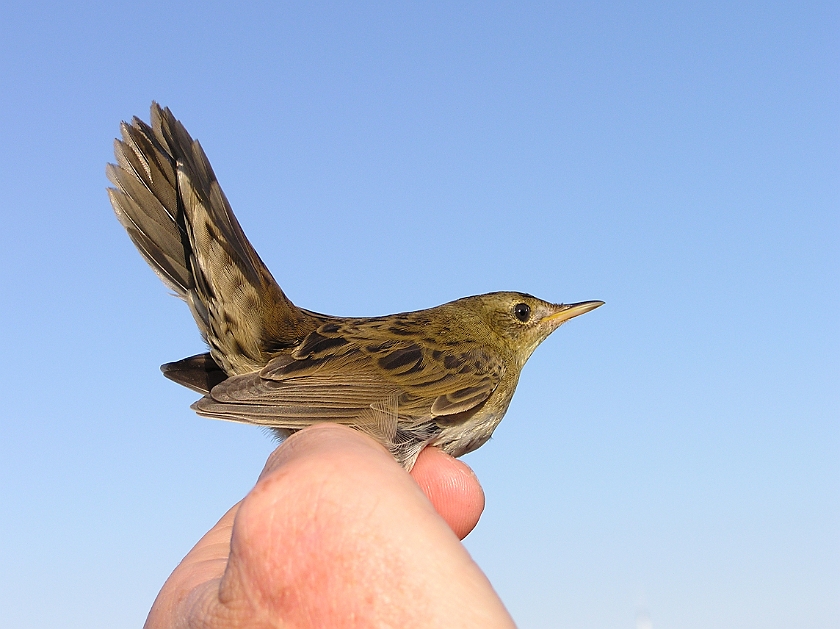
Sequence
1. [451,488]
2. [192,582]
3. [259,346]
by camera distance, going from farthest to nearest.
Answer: [259,346]
[451,488]
[192,582]

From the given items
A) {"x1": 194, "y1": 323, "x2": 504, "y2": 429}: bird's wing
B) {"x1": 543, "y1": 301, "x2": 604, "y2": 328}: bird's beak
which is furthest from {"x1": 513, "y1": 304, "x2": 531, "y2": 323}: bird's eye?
{"x1": 194, "y1": 323, "x2": 504, "y2": 429}: bird's wing

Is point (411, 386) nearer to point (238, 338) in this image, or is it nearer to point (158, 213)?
point (238, 338)

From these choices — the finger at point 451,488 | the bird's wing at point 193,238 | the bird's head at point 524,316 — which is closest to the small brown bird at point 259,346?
the bird's wing at point 193,238

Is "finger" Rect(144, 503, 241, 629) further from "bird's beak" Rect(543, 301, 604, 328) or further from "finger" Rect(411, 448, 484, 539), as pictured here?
"bird's beak" Rect(543, 301, 604, 328)

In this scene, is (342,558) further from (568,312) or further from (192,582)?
(568,312)

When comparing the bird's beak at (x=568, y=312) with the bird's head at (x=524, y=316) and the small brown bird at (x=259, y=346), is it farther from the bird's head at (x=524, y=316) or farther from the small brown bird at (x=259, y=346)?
the small brown bird at (x=259, y=346)

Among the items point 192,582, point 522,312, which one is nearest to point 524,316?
point 522,312

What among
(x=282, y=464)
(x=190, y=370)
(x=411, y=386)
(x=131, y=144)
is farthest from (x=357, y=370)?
(x=282, y=464)
